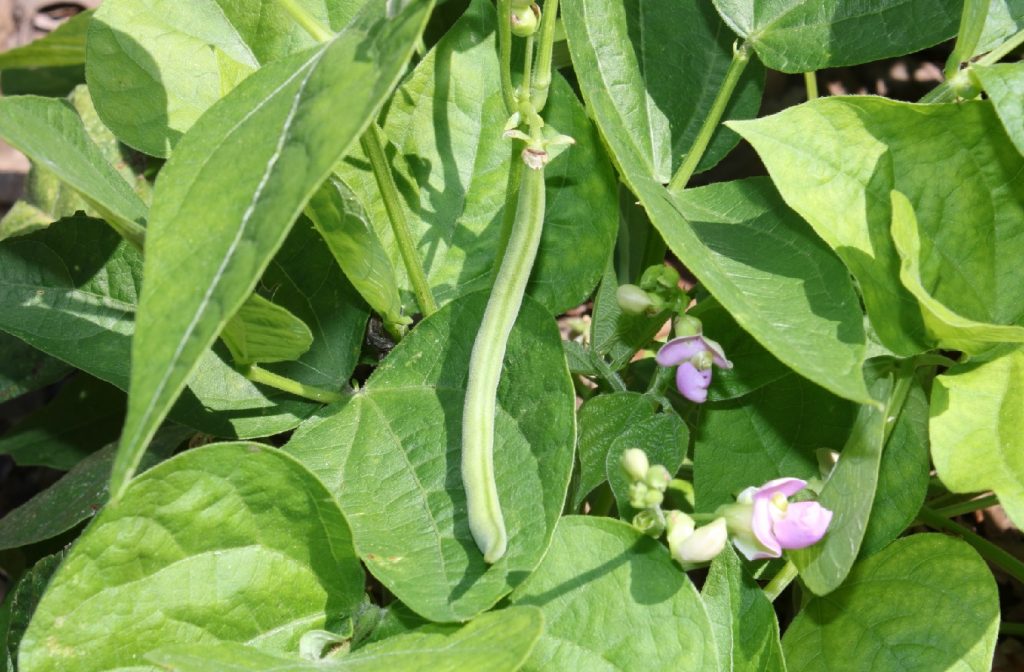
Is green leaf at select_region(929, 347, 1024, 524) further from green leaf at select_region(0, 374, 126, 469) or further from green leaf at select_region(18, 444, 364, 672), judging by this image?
green leaf at select_region(0, 374, 126, 469)

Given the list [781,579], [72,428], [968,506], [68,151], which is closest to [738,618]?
[781,579]

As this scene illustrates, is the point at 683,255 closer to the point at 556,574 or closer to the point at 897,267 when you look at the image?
the point at 897,267

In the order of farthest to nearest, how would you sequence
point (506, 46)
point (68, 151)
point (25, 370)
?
point (25, 370) < point (506, 46) < point (68, 151)

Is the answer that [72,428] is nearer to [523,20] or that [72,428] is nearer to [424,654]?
[424,654]

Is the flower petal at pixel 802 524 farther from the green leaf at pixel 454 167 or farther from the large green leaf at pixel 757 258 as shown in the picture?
the green leaf at pixel 454 167

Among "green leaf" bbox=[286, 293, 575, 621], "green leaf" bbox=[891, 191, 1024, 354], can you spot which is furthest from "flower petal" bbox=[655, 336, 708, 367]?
"green leaf" bbox=[891, 191, 1024, 354]
